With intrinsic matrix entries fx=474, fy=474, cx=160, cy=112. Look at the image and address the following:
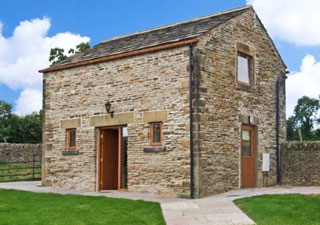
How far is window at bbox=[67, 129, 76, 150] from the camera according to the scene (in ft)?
55.9

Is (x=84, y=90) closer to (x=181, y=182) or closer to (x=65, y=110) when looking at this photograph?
(x=65, y=110)

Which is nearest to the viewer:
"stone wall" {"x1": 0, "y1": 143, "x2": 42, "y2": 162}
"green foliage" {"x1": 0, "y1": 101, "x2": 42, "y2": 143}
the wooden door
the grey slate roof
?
A: the grey slate roof

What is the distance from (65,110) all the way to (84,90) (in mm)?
1211

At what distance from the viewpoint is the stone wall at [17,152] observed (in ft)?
83.9

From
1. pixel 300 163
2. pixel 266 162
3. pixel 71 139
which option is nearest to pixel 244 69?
pixel 266 162

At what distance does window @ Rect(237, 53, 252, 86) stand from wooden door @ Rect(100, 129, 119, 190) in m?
4.69

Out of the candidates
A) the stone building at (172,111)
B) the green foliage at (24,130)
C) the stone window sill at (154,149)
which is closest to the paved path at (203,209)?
the stone building at (172,111)

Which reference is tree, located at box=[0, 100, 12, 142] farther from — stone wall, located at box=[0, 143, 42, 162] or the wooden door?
the wooden door

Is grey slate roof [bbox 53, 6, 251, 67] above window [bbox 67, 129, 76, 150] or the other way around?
above

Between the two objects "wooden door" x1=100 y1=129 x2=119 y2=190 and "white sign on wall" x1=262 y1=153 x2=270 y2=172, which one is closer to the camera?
"wooden door" x1=100 y1=129 x2=119 y2=190

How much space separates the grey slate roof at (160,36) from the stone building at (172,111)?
8 cm

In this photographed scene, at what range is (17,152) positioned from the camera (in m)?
26.1

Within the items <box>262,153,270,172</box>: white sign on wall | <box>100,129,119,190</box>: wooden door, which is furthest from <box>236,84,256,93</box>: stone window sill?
<box>100,129,119,190</box>: wooden door

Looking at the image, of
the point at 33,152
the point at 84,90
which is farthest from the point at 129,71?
the point at 33,152
